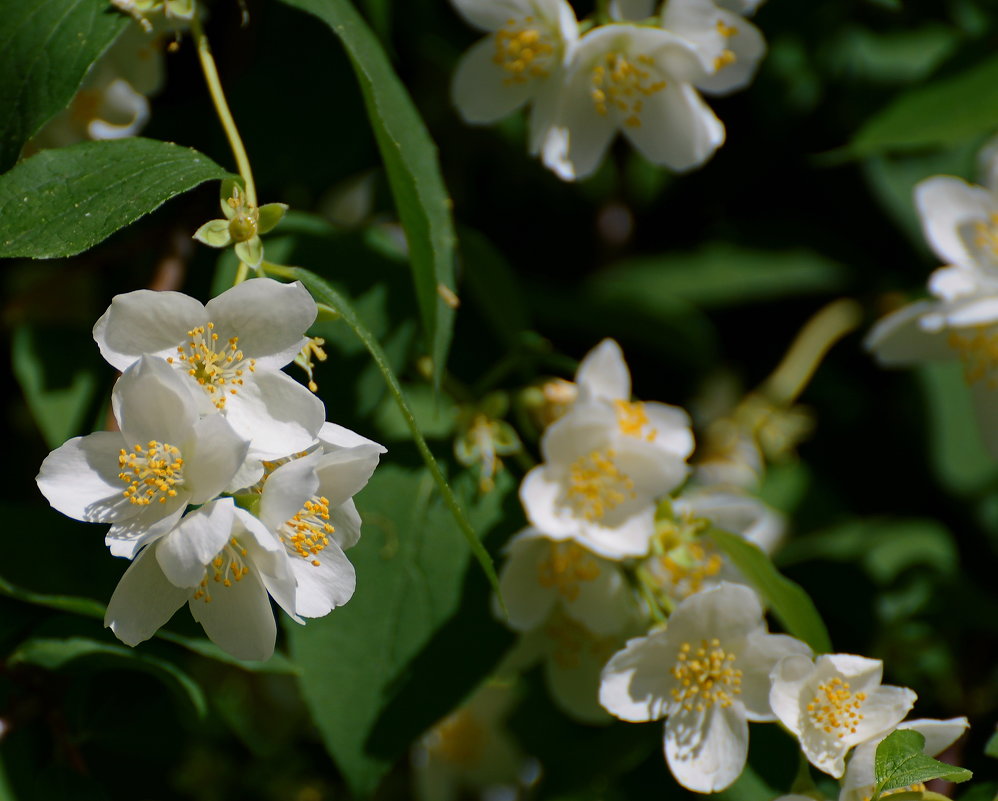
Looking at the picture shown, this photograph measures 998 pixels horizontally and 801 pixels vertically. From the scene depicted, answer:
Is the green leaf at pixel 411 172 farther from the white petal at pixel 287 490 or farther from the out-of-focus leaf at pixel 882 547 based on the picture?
the out-of-focus leaf at pixel 882 547

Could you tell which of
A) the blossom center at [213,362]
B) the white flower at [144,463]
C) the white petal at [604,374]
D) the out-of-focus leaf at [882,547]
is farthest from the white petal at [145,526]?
the out-of-focus leaf at [882,547]

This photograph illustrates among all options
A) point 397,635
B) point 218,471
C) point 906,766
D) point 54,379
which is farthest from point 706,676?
point 54,379

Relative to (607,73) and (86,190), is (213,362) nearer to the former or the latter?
(86,190)

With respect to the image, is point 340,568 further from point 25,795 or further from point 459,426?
point 25,795

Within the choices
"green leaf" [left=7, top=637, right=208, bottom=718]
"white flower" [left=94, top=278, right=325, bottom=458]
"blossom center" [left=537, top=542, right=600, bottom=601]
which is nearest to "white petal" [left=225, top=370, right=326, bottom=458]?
"white flower" [left=94, top=278, right=325, bottom=458]

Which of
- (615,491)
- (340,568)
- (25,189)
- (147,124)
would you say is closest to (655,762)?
(615,491)

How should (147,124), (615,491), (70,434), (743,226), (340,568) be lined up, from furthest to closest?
(743,226), (147,124), (70,434), (615,491), (340,568)

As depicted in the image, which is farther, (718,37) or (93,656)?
(718,37)
